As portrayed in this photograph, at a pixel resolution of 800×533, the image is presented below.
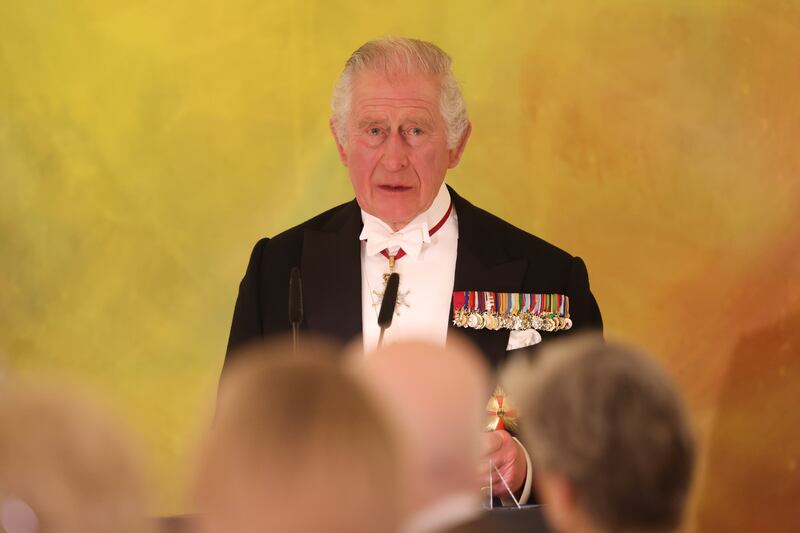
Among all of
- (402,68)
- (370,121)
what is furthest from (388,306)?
(402,68)

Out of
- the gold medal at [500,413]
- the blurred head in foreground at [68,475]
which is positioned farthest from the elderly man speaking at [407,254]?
the blurred head in foreground at [68,475]

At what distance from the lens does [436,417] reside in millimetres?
1729

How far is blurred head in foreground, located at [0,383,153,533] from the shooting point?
139cm

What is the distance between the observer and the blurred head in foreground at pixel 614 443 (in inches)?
68.4

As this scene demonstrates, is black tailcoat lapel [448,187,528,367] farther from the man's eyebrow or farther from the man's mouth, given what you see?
the man's eyebrow

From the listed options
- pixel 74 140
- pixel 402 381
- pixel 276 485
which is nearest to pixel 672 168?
pixel 74 140

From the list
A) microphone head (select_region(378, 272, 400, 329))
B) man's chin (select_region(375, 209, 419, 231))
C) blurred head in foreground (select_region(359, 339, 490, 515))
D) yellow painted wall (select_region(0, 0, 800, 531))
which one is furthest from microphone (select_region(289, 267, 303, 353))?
yellow painted wall (select_region(0, 0, 800, 531))

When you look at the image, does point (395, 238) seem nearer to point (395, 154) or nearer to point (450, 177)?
point (395, 154)

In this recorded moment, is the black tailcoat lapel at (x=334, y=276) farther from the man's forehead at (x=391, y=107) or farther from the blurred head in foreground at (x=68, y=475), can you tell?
the blurred head in foreground at (x=68, y=475)

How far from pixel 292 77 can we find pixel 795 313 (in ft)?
5.98

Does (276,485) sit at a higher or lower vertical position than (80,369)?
lower

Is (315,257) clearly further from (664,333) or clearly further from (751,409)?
(751,409)

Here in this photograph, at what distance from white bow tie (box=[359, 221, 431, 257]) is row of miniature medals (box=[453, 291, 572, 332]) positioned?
0.60ft

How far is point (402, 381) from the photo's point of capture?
1.78 m
